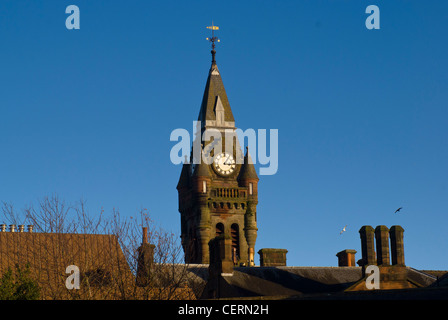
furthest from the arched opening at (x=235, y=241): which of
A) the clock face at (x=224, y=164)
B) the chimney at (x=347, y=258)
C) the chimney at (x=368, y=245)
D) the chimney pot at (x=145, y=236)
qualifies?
the chimney pot at (x=145, y=236)

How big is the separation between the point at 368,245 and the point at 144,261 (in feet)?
44.5

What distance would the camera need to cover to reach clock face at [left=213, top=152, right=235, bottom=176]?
333 ft

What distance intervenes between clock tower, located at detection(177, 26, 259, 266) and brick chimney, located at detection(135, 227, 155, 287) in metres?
45.3

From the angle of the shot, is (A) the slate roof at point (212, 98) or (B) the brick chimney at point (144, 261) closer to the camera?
(B) the brick chimney at point (144, 261)

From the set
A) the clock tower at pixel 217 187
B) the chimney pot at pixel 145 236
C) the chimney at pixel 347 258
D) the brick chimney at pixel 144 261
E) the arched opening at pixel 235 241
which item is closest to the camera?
the brick chimney at pixel 144 261

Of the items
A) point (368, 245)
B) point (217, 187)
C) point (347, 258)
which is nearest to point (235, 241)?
point (217, 187)

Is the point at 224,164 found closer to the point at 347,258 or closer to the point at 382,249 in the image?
the point at 347,258

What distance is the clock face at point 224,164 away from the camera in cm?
10150

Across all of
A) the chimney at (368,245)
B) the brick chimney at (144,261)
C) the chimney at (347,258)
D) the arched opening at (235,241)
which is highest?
the arched opening at (235,241)

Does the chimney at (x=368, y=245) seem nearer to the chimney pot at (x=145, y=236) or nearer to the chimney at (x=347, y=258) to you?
the chimney pot at (x=145, y=236)

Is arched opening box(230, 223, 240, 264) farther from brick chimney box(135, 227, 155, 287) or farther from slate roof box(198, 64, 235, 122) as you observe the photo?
brick chimney box(135, 227, 155, 287)
